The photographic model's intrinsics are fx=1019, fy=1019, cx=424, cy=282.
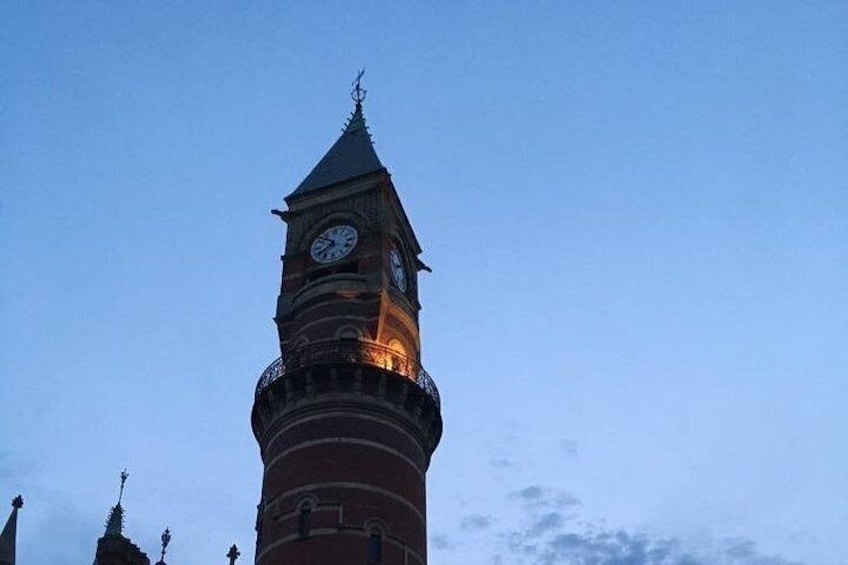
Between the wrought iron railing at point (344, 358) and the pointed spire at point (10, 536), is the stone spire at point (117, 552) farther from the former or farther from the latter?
the wrought iron railing at point (344, 358)

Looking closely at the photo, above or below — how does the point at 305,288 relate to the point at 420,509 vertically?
above

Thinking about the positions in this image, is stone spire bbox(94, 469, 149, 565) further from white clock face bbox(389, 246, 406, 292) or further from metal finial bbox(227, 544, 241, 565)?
white clock face bbox(389, 246, 406, 292)

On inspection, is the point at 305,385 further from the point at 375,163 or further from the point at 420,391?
the point at 375,163

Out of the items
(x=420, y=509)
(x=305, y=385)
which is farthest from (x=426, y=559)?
(x=305, y=385)

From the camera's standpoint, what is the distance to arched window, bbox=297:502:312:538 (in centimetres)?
3466

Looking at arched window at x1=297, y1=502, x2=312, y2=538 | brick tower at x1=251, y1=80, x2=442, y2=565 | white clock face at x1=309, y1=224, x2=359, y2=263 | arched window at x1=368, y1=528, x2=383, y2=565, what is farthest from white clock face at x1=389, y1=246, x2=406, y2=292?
arched window at x1=368, y1=528, x2=383, y2=565

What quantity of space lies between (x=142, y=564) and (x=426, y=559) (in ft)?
61.6

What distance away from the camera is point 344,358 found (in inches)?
1487

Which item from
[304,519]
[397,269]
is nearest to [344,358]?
[304,519]

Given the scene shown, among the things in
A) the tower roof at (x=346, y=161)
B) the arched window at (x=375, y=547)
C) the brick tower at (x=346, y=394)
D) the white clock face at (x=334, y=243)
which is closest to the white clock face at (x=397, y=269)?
the brick tower at (x=346, y=394)

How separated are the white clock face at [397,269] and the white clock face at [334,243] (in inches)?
68.2

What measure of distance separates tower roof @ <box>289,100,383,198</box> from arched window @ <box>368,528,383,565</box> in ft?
53.0

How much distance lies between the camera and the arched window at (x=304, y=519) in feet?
114

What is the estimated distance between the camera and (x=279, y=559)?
3475cm
